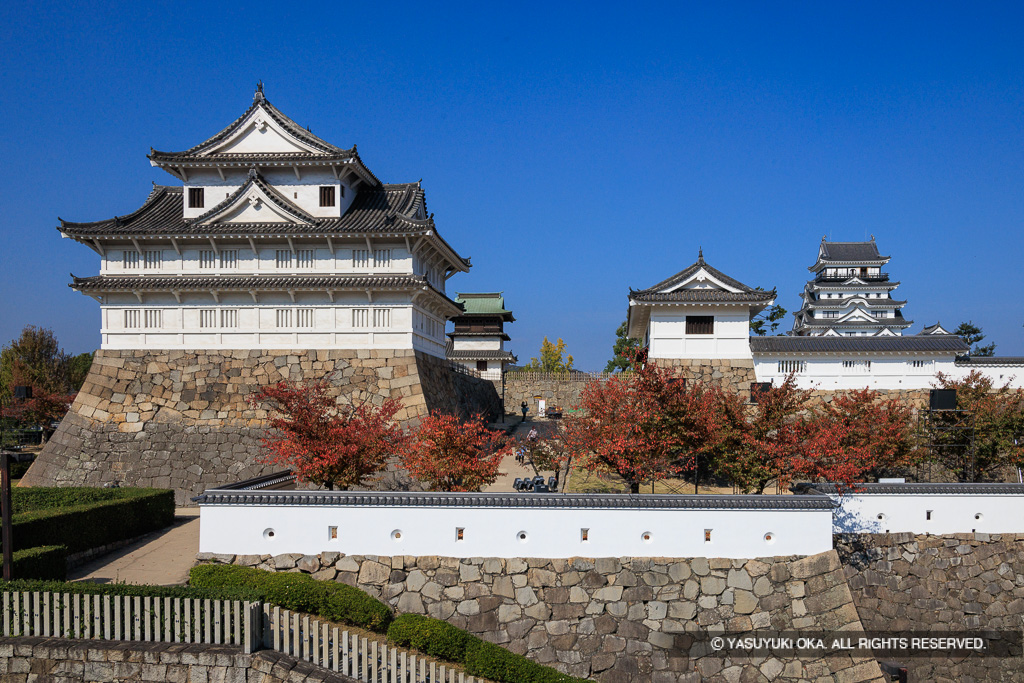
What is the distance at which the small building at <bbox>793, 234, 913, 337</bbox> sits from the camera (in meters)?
50.2

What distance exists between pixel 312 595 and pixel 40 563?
516 cm

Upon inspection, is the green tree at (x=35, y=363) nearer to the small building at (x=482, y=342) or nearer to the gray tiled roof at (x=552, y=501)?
the small building at (x=482, y=342)

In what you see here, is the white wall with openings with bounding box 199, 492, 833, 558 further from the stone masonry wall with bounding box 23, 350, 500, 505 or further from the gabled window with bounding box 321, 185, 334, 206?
the gabled window with bounding box 321, 185, 334, 206

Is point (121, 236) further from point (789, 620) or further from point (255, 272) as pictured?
point (789, 620)

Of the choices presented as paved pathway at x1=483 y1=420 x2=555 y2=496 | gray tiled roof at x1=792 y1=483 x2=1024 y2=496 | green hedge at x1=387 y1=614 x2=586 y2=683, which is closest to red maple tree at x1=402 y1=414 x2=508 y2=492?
green hedge at x1=387 y1=614 x2=586 y2=683

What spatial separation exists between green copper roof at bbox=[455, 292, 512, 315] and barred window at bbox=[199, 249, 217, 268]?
1032 inches

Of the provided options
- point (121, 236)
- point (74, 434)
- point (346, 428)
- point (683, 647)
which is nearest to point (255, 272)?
point (121, 236)

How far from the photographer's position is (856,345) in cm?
3081

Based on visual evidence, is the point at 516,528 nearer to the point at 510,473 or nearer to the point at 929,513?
the point at 510,473

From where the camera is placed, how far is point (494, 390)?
4081 cm

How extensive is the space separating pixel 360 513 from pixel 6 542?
6.11m

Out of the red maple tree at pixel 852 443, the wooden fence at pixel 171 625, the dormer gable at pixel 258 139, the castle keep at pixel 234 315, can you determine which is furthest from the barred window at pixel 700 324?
the wooden fence at pixel 171 625

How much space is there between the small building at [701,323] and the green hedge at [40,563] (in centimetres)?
2051

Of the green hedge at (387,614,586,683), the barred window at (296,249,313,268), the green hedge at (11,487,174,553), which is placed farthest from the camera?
the barred window at (296,249,313,268)
